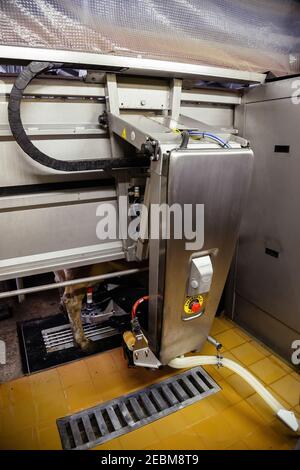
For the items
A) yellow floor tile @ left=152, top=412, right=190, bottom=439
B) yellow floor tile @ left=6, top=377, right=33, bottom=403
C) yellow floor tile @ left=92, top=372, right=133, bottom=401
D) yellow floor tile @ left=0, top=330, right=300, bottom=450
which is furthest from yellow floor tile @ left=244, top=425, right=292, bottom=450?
yellow floor tile @ left=6, top=377, right=33, bottom=403

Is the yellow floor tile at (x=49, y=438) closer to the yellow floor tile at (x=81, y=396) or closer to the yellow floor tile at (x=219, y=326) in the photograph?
the yellow floor tile at (x=81, y=396)

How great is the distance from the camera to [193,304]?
5.17 feet

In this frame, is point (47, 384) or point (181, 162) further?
point (47, 384)

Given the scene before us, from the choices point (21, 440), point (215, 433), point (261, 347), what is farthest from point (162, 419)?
point (261, 347)

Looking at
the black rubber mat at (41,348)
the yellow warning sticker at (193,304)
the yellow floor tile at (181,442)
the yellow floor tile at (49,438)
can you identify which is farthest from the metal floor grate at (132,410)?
the yellow warning sticker at (193,304)

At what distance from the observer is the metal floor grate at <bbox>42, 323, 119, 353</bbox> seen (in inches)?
85.9

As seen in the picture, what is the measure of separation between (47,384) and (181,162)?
1637 mm

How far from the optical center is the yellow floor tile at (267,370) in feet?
6.29

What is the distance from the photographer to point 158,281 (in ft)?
4.78

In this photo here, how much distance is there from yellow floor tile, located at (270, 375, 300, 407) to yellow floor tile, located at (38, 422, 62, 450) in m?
1.33

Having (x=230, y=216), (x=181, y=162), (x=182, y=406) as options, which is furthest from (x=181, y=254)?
(x=182, y=406)

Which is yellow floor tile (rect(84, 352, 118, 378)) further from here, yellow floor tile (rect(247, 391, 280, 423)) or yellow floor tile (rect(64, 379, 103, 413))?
yellow floor tile (rect(247, 391, 280, 423))
